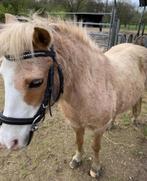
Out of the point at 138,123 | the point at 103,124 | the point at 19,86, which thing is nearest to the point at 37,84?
the point at 19,86

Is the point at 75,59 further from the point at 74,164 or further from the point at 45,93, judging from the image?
the point at 74,164

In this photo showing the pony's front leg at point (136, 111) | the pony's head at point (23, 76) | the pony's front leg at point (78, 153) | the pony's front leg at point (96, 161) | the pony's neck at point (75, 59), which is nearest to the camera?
the pony's head at point (23, 76)

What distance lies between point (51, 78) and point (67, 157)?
1523mm

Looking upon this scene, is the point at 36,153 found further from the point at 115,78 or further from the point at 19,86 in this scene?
the point at 19,86

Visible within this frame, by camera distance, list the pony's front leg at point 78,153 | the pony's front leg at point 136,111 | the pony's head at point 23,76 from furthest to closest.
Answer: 1. the pony's front leg at point 136,111
2. the pony's front leg at point 78,153
3. the pony's head at point 23,76

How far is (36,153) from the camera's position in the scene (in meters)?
2.72

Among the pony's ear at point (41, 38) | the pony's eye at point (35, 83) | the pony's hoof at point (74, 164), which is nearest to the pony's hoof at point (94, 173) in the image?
the pony's hoof at point (74, 164)

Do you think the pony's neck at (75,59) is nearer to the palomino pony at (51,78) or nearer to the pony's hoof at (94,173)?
the palomino pony at (51,78)

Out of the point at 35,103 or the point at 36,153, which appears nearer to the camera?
the point at 35,103

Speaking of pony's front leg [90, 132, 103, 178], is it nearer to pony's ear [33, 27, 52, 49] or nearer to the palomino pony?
the palomino pony

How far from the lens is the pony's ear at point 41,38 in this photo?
4.26 ft

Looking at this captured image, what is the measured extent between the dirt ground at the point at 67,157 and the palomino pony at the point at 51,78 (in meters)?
0.26

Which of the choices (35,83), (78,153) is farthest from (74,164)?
(35,83)

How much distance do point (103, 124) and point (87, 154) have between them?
0.73 meters
